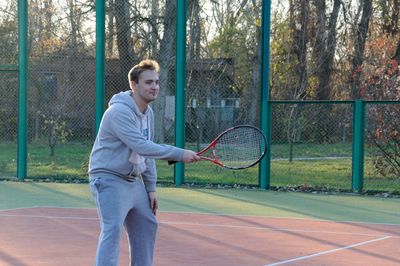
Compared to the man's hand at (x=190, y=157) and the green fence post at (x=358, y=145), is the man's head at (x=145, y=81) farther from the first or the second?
the green fence post at (x=358, y=145)

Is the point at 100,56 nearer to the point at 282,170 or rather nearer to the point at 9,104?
the point at 9,104

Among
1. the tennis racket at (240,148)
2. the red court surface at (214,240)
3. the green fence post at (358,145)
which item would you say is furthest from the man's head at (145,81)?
the green fence post at (358,145)

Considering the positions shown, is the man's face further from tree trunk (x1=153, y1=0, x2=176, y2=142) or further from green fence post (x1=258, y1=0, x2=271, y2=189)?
tree trunk (x1=153, y1=0, x2=176, y2=142)

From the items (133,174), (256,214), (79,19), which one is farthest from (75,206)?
(133,174)

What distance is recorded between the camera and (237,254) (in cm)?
849

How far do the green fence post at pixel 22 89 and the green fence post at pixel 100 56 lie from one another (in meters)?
1.44

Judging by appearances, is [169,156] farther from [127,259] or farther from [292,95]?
[292,95]

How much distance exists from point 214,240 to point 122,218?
135 inches

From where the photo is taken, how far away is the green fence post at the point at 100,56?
15.7 m

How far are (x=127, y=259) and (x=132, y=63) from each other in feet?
26.2

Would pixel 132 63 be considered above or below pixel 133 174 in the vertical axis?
above

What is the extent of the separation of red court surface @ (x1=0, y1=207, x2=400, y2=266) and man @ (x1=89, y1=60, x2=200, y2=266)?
179 cm

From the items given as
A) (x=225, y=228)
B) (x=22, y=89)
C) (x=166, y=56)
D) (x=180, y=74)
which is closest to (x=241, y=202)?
(x=225, y=228)

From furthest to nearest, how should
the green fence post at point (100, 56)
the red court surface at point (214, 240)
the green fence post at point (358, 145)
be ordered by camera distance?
the green fence post at point (100, 56) → the green fence post at point (358, 145) → the red court surface at point (214, 240)
